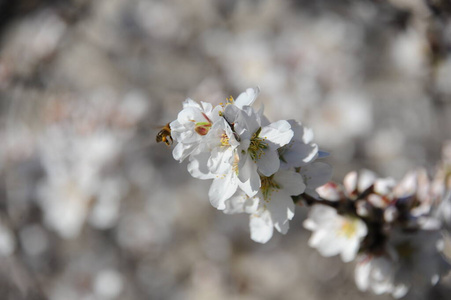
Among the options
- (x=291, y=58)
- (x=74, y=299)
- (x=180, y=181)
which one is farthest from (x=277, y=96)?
(x=74, y=299)

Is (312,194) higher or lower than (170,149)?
higher

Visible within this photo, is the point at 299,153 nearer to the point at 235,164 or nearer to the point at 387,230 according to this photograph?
the point at 235,164

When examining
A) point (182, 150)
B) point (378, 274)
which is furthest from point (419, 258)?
point (182, 150)

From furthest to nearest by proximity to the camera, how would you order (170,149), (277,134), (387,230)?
(170,149)
(387,230)
(277,134)

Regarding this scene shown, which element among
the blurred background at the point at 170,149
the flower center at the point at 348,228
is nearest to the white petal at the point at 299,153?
the flower center at the point at 348,228

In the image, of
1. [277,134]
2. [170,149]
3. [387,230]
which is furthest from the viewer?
[170,149]

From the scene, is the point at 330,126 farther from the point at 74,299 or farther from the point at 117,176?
the point at 74,299

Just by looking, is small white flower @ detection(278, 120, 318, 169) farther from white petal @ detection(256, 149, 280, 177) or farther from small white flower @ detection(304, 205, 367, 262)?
small white flower @ detection(304, 205, 367, 262)
